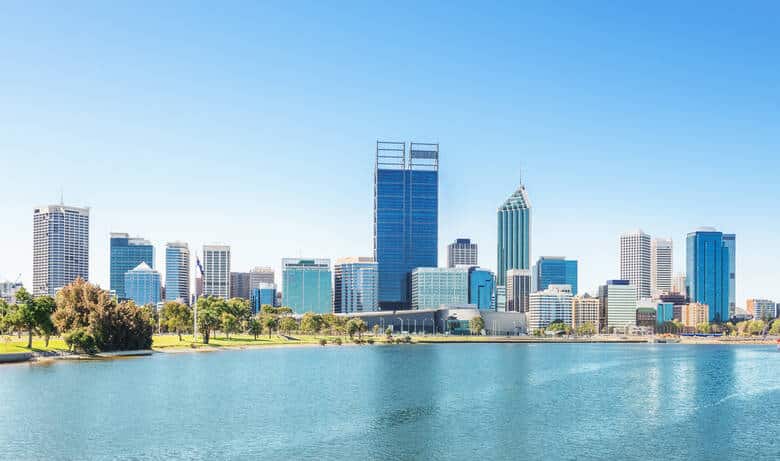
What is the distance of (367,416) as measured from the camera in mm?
113562

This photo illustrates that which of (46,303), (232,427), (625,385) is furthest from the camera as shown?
(46,303)

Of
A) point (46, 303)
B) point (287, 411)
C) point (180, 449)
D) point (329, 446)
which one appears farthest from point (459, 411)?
point (46, 303)

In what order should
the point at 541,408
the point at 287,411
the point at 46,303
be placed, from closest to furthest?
the point at 287,411
the point at 541,408
the point at 46,303

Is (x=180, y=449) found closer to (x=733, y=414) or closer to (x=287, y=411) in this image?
(x=287, y=411)

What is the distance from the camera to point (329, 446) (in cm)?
9056

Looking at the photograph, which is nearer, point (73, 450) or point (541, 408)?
point (73, 450)

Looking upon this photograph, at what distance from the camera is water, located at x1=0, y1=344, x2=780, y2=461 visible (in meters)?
89.4

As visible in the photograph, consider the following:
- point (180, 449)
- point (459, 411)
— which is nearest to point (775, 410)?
point (459, 411)

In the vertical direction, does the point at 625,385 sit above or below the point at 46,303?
below

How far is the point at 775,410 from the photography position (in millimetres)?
127500

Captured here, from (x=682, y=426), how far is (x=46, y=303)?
151770 millimetres

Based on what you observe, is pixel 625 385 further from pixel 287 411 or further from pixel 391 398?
pixel 287 411

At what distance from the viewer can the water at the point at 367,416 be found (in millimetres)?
89438

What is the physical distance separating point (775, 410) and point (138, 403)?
97127mm
